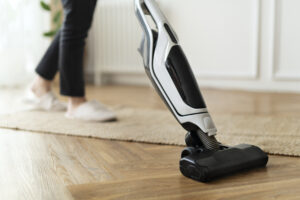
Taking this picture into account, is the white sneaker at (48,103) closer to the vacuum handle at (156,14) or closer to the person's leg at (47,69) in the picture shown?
the person's leg at (47,69)

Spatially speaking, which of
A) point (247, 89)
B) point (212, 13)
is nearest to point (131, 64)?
point (212, 13)

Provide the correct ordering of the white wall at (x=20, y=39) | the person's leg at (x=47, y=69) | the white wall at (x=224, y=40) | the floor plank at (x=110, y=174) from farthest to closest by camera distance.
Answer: the white wall at (x=20, y=39), the white wall at (x=224, y=40), the person's leg at (x=47, y=69), the floor plank at (x=110, y=174)

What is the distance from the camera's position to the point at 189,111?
0.83 metres

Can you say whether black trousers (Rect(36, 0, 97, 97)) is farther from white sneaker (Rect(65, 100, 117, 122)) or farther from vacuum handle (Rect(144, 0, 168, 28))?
vacuum handle (Rect(144, 0, 168, 28))

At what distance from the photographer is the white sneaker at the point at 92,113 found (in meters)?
1.45

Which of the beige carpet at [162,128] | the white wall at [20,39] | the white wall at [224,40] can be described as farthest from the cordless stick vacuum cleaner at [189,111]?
the white wall at [20,39]

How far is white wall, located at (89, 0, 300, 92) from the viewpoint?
2469 mm

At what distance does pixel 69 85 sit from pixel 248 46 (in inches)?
60.8

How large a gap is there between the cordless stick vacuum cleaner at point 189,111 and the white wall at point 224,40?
5.79ft

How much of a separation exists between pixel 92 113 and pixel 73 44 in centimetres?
27

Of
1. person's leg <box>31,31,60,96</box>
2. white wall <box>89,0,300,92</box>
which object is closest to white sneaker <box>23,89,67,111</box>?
person's leg <box>31,31,60,96</box>

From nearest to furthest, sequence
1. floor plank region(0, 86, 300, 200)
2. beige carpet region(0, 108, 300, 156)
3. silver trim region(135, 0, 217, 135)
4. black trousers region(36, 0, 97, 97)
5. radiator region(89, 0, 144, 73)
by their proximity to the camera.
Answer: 1. floor plank region(0, 86, 300, 200)
2. silver trim region(135, 0, 217, 135)
3. beige carpet region(0, 108, 300, 156)
4. black trousers region(36, 0, 97, 97)
5. radiator region(89, 0, 144, 73)

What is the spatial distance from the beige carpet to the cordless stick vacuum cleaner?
0.75 ft

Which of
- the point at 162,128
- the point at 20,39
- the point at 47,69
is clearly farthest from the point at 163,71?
the point at 20,39
